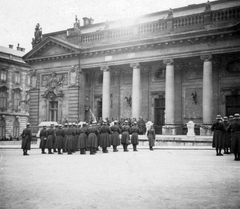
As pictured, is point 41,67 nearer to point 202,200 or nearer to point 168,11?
point 168,11


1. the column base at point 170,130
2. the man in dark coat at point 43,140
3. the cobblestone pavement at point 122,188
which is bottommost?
the cobblestone pavement at point 122,188

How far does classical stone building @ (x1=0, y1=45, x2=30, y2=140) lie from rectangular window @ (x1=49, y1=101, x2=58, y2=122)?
52.5ft

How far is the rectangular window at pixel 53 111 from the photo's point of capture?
34906 millimetres

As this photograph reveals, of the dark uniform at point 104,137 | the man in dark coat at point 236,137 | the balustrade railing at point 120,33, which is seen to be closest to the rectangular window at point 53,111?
the balustrade railing at point 120,33

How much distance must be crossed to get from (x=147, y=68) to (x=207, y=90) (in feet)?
24.4

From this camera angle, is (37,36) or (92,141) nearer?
(92,141)

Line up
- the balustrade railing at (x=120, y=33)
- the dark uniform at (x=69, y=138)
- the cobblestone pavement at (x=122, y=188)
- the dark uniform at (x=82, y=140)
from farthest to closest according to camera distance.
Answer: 1. the balustrade railing at (x=120, y=33)
2. the dark uniform at (x=69, y=138)
3. the dark uniform at (x=82, y=140)
4. the cobblestone pavement at (x=122, y=188)

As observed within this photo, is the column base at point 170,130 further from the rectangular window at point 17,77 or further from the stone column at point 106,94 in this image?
the rectangular window at point 17,77

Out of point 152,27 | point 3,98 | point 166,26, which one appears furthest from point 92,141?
point 3,98

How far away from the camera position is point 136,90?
95.4 feet

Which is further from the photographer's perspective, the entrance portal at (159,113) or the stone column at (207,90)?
the entrance portal at (159,113)

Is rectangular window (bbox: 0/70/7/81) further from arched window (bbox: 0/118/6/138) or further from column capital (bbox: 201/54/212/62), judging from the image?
column capital (bbox: 201/54/212/62)

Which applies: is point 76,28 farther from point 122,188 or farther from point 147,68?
point 122,188

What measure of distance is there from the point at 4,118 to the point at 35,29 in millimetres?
18543
